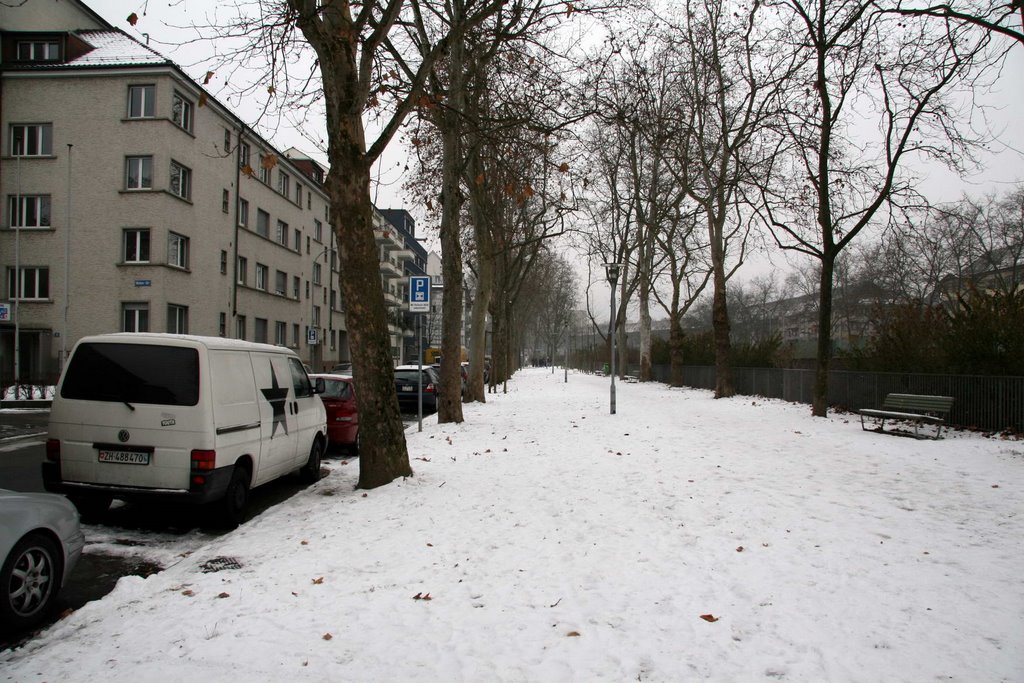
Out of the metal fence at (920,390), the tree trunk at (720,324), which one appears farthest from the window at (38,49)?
the metal fence at (920,390)

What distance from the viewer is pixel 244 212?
107ft

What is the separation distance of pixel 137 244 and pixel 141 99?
595cm

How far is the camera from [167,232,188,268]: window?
1020 inches

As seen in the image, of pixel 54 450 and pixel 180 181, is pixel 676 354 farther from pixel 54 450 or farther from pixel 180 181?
pixel 54 450

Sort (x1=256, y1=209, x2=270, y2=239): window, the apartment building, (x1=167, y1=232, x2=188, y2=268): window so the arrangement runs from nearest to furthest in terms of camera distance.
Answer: the apartment building
(x1=167, y1=232, x2=188, y2=268): window
(x1=256, y1=209, x2=270, y2=239): window

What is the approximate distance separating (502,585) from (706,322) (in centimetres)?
7970

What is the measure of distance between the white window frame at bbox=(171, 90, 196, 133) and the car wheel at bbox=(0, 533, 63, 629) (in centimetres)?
2660

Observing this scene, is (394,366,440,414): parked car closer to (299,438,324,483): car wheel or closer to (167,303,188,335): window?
(299,438,324,483): car wheel

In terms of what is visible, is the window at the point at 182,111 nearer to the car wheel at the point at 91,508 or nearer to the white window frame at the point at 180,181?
the white window frame at the point at 180,181

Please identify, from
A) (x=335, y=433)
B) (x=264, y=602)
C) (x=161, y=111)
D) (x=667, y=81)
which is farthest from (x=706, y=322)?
(x=264, y=602)

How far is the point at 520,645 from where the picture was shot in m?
3.44

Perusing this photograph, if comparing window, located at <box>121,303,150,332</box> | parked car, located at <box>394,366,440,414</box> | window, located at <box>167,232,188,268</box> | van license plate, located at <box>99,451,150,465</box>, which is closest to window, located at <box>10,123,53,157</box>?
window, located at <box>167,232,188,268</box>

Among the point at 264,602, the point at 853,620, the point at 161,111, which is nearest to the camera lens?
the point at 853,620

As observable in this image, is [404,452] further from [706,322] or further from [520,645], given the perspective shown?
[706,322]
